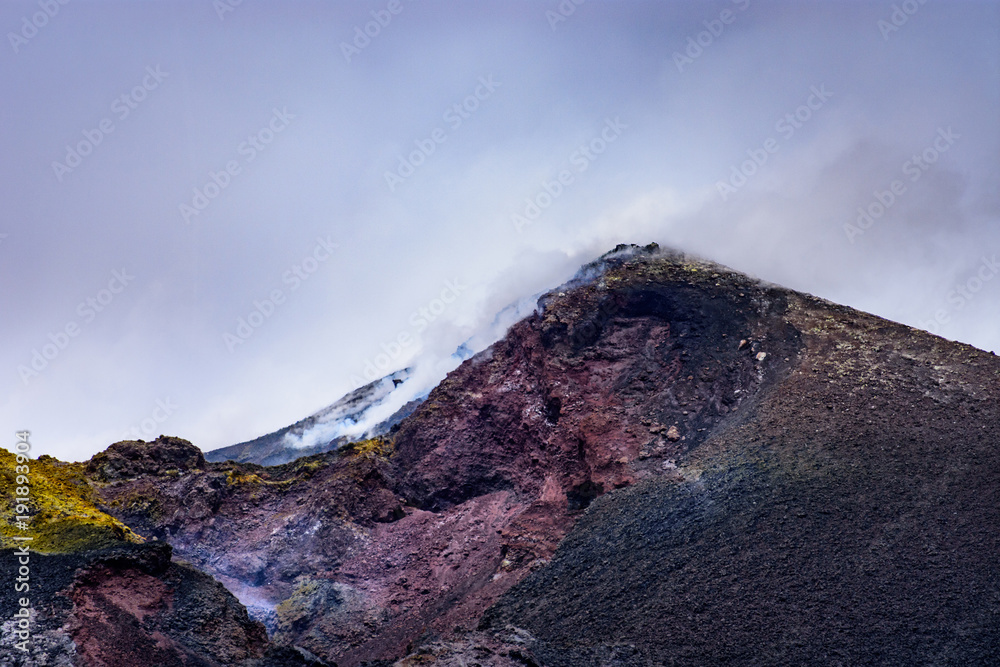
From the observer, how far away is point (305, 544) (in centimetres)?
3300

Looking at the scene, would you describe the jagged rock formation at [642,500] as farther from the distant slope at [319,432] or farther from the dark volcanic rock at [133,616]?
the distant slope at [319,432]

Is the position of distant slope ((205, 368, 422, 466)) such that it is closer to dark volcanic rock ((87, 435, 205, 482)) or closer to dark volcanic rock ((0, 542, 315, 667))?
dark volcanic rock ((87, 435, 205, 482))

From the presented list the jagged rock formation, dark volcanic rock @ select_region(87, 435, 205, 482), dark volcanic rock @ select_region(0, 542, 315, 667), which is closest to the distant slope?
dark volcanic rock @ select_region(87, 435, 205, 482)

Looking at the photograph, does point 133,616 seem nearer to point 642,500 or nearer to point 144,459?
point 144,459

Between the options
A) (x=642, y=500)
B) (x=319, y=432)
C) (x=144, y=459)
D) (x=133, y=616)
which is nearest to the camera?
(x=133, y=616)

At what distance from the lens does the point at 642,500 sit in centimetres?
2714

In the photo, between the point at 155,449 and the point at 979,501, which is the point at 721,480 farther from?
the point at 155,449

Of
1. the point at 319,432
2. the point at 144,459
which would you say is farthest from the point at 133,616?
the point at 319,432

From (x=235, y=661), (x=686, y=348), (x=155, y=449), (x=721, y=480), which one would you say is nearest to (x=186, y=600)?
(x=235, y=661)

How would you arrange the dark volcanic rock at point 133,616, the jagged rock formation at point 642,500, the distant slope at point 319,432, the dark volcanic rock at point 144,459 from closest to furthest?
the dark volcanic rock at point 133,616, the jagged rock formation at point 642,500, the dark volcanic rock at point 144,459, the distant slope at point 319,432

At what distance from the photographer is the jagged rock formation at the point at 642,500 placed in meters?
20.1

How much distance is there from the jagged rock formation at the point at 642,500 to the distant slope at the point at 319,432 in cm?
2226

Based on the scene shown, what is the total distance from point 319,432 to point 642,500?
138ft

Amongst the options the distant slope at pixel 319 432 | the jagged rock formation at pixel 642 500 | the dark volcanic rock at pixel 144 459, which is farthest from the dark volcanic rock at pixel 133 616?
the distant slope at pixel 319 432
